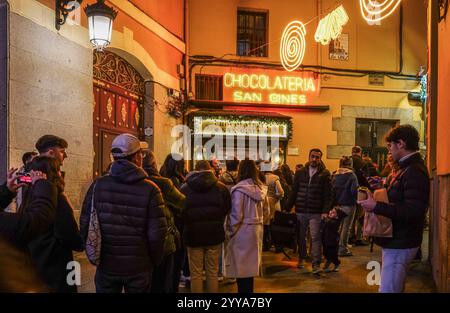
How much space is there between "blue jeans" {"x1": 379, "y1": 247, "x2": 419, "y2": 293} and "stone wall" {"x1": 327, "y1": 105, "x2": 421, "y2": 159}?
11.4 meters

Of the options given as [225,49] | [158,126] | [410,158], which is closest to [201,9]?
[225,49]

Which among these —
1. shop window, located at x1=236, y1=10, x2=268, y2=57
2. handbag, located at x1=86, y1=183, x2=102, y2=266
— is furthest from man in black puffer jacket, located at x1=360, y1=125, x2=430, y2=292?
shop window, located at x1=236, y1=10, x2=268, y2=57

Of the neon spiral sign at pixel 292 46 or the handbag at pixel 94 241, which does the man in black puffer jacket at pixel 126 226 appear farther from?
the neon spiral sign at pixel 292 46

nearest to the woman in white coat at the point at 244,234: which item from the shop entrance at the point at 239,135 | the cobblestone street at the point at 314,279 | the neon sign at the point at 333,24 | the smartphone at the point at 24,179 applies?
the cobblestone street at the point at 314,279

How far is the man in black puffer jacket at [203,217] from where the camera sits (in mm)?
5973

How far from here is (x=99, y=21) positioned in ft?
27.8

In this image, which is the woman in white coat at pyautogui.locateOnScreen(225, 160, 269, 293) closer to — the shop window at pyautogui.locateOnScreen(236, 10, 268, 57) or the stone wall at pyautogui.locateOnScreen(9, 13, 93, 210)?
the stone wall at pyautogui.locateOnScreen(9, 13, 93, 210)

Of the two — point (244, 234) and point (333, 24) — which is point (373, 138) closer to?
point (333, 24)

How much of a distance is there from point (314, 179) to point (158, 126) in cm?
562

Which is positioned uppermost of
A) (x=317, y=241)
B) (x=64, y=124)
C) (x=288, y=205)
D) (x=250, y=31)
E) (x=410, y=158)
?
(x=250, y=31)

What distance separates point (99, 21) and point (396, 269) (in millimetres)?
6495

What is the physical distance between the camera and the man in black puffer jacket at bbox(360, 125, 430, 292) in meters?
4.10

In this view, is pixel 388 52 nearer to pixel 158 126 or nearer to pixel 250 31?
pixel 250 31

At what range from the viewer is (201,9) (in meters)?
14.6
